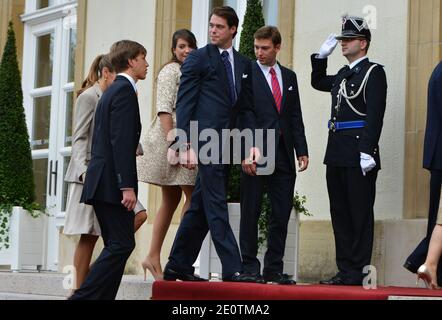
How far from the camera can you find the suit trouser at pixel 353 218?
29.5 feet

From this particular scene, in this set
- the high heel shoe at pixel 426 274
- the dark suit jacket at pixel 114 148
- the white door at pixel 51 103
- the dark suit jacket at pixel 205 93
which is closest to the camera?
the high heel shoe at pixel 426 274

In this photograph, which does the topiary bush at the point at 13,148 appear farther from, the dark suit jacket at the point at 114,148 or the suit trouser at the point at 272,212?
the dark suit jacket at the point at 114,148

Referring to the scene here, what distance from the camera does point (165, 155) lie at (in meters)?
9.74

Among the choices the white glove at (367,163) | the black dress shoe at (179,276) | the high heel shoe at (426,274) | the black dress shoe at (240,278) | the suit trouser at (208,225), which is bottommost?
the black dress shoe at (179,276)

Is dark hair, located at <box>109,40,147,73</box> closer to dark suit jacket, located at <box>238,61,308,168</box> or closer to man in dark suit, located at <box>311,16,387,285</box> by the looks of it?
dark suit jacket, located at <box>238,61,308,168</box>

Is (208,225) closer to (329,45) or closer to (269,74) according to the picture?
(269,74)

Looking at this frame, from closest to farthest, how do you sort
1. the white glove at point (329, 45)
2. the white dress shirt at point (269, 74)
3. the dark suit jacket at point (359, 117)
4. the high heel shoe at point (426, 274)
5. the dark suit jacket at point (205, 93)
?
the high heel shoe at point (426, 274)
the dark suit jacket at point (205, 93)
the dark suit jacket at point (359, 117)
the white dress shirt at point (269, 74)
the white glove at point (329, 45)

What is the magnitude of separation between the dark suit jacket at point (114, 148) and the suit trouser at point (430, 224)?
1960mm

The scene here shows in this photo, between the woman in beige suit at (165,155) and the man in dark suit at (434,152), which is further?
the woman in beige suit at (165,155)

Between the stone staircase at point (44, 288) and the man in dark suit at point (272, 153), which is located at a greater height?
the man in dark suit at point (272, 153)

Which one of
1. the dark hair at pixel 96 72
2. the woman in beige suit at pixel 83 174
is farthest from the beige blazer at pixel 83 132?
the dark hair at pixel 96 72

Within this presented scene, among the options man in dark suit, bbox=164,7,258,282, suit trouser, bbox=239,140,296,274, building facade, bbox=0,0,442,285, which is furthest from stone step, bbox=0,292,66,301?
suit trouser, bbox=239,140,296,274

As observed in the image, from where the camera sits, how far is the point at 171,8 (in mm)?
12766
